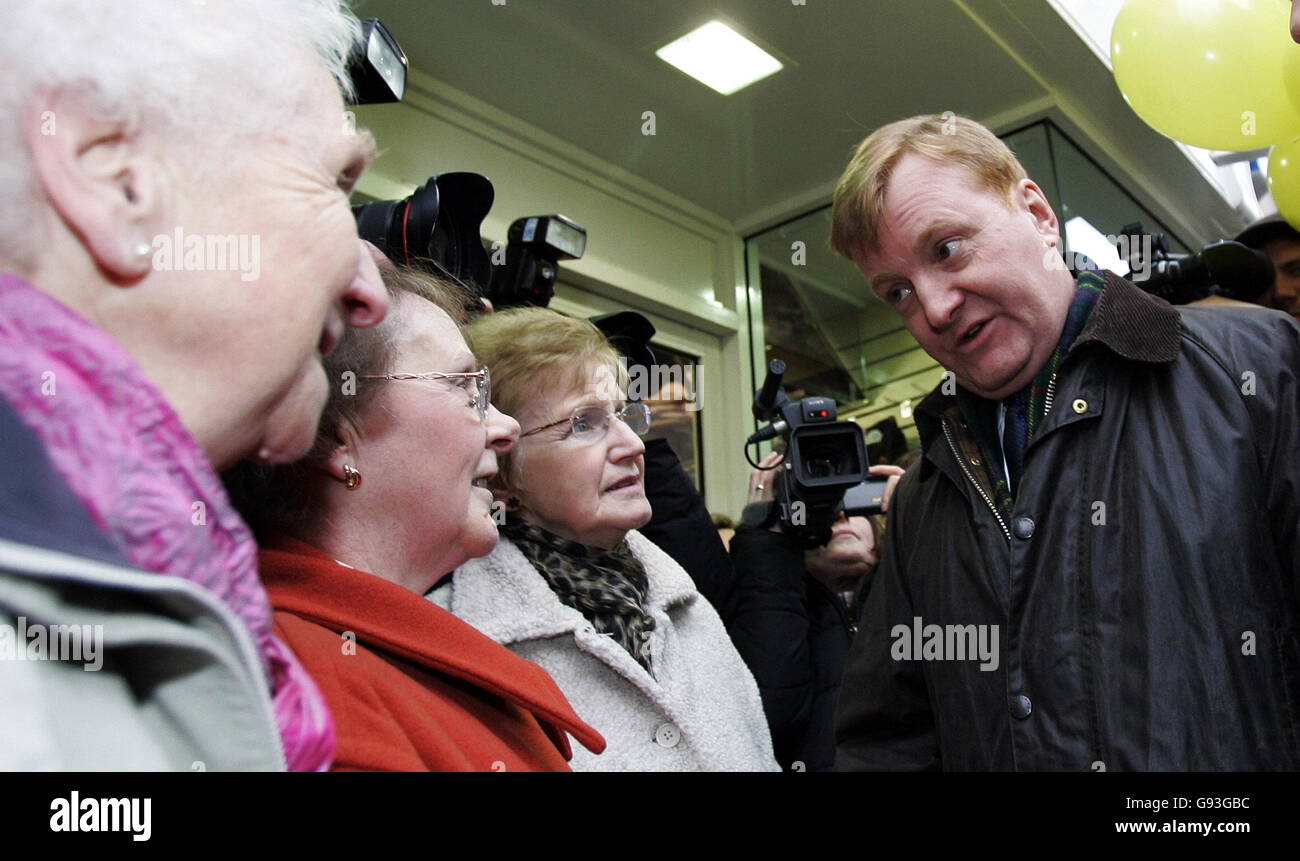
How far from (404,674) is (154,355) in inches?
14.6

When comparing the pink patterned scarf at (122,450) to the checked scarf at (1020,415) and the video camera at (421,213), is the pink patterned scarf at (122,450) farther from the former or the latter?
the checked scarf at (1020,415)

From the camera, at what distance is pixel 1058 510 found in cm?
124

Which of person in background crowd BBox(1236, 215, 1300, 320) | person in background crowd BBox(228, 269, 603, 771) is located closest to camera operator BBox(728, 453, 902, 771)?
person in background crowd BBox(228, 269, 603, 771)

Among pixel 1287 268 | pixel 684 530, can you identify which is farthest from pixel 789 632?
pixel 1287 268

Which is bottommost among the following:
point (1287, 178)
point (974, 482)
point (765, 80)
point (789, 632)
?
point (789, 632)

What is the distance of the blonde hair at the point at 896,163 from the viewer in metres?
1.40

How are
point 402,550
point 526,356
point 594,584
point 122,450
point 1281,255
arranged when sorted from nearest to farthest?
point 122,450, point 402,550, point 594,584, point 526,356, point 1281,255

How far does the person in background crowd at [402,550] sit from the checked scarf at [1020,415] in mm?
579

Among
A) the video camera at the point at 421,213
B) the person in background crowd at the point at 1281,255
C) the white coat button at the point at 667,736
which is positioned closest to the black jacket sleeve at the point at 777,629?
the white coat button at the point at 667,736

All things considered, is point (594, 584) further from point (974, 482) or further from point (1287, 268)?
point (1287, 268)

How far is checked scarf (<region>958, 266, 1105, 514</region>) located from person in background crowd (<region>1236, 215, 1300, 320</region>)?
4.04ft

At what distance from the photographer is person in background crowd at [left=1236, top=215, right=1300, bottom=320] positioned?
2340 mm
